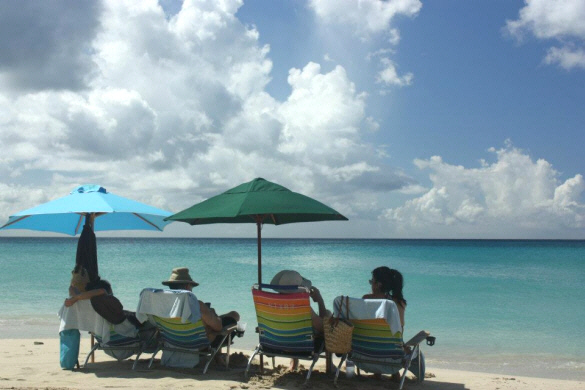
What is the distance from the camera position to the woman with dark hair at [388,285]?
476cm

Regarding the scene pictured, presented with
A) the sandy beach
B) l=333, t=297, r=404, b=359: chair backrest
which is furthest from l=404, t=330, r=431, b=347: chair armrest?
the sandy beach

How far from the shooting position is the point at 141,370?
5.39 metres

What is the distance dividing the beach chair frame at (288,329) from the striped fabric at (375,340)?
0.31 m

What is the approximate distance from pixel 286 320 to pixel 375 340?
76 centimetres

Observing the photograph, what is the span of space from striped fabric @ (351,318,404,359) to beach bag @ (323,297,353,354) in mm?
142

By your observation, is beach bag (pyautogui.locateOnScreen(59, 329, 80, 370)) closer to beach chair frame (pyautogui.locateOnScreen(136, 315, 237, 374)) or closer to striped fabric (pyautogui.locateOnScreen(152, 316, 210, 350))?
beach chair frame (pyautogui.locateOnScreen(136, 315, 237, 374))

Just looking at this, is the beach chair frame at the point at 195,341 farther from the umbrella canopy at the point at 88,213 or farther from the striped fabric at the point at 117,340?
the umbrella canopy at the point at 88,213

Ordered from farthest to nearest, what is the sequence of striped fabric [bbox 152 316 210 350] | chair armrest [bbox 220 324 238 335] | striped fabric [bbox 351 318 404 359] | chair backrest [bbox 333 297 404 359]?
chair armrest [bbox 220 324 238 335] → striped fabric [bbox 152 316 210 350] → striped fabric [bbox 351 318 404 359] → chair backrest [bbox 333 297 404 359]

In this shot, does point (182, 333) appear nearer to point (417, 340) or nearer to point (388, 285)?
point (388, 285)

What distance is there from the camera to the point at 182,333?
5.14 meters

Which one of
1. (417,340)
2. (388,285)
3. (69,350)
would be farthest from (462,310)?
(69,350)

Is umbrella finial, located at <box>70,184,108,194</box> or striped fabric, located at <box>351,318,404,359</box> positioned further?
umbrella finial, located at <box>70,184,108,194</box>

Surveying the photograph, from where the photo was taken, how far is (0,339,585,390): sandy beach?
4.84 m

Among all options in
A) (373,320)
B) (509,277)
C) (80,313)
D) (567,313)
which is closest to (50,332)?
(80,313)
